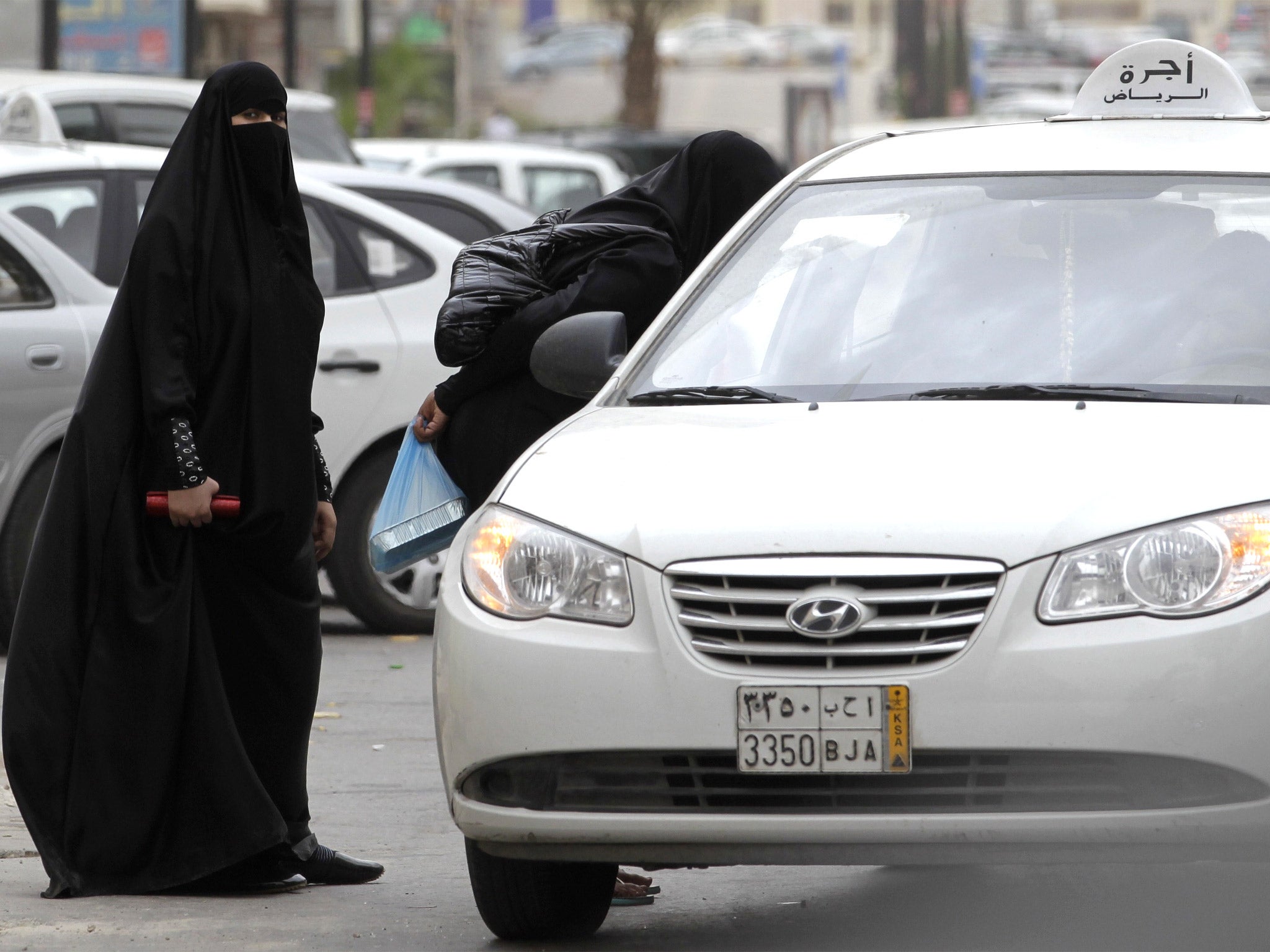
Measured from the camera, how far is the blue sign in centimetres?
2156

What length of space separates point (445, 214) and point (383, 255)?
154 cm

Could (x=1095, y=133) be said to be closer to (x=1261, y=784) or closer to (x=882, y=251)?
(x=882, y=251)

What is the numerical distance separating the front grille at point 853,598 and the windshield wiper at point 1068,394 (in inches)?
30.0

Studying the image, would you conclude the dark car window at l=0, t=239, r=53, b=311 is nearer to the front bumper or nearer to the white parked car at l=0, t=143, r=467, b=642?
the white parked car at l=0, t=143, r=467, b=642

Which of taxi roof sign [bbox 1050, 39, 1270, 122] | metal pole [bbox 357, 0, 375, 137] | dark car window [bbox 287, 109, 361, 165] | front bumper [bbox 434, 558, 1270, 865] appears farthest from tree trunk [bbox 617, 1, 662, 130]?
front bumper [bbox 434, 558, 1270, 865]

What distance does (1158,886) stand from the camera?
5.09 meters

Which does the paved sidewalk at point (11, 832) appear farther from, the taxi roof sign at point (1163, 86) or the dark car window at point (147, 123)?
the dark car window at point (147, 123)

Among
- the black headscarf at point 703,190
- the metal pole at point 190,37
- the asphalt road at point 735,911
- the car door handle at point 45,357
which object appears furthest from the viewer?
the metal pole at point 190,37

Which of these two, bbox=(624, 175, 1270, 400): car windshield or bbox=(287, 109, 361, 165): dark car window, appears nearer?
bbox=(624, 175, 1270, 400): car windshield

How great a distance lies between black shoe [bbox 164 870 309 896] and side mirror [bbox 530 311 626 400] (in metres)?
1.23

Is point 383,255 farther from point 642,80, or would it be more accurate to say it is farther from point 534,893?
point 642,80

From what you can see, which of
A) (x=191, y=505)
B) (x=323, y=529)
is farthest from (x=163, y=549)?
(x=323, y=529)

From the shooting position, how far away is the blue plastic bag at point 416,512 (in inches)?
214

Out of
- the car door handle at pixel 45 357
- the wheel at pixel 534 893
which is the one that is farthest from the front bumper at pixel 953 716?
the car door handle at pixel 45 357
